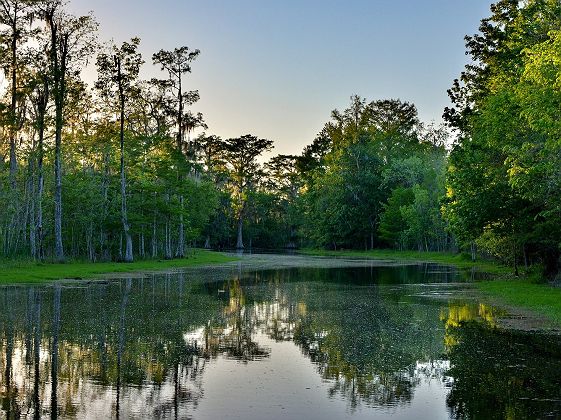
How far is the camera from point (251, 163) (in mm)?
108500

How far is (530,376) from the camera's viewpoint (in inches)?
483

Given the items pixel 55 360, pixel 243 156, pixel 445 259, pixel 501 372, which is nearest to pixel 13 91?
pixel 55 360

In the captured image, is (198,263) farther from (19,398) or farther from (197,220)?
(19,398)

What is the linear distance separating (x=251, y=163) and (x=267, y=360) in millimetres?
95377

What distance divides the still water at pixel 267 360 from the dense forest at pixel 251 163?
8.47 meters

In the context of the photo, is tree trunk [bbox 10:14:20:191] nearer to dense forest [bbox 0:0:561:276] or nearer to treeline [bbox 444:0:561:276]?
dense forest [bbox 0:0:561:276]

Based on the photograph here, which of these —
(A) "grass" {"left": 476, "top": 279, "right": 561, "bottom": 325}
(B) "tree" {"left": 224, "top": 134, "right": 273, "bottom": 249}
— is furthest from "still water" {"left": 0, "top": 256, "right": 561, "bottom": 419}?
(B) "tree" {"left": 224, "top": 134, "right": 273, "bottom": 249}

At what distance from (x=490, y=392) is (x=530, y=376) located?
171 cm

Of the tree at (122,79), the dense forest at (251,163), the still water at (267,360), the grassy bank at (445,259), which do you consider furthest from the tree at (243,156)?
the still water at (267,360)

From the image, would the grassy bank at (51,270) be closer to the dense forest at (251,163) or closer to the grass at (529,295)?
the dense forest at (251,163)

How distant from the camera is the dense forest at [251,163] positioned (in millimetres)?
28969

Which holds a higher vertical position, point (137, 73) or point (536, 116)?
point (137, 73)

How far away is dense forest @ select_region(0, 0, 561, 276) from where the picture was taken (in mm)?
28969

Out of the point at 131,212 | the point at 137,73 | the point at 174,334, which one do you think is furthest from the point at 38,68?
the point at 174,334
